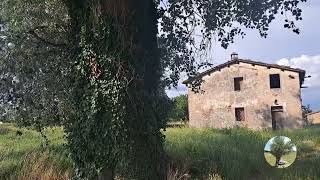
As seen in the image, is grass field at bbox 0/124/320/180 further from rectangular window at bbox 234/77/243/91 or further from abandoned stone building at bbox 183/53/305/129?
rectangular window at bbox 234/77/243/91

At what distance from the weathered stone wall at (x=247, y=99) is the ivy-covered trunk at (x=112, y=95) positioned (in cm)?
3013

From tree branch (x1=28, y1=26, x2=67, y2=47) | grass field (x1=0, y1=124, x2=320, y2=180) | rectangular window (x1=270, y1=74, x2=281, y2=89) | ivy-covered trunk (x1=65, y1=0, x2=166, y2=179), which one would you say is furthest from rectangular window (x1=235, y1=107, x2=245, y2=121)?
ivy-covered trunk (x1=65, y1=0, x2=166, y2=179)

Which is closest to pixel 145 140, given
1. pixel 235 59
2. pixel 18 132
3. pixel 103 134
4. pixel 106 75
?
pixel 103 134

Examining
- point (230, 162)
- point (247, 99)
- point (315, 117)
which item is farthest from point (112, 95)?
point (315, 117)

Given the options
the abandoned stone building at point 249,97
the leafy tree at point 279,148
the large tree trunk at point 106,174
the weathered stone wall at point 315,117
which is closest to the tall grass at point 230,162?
the leafy tree at point 279,148

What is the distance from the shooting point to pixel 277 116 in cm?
3850

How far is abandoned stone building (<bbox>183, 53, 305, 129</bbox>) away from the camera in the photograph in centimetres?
3819

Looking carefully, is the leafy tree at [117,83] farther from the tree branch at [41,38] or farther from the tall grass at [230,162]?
the tall grass at [230,162]

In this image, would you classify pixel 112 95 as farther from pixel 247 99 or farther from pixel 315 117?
pixel 315 117

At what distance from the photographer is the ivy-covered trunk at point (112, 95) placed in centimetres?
798

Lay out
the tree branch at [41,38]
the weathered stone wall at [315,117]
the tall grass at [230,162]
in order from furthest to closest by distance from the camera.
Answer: the weathered stone wall at [315,117] → the tall grass at [230,162] → the tree branch at [41,38]

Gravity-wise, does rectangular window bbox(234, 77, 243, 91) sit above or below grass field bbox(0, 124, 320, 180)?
above

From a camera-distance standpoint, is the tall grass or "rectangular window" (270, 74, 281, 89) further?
"rectangular window" (270, 74, 281, 89)

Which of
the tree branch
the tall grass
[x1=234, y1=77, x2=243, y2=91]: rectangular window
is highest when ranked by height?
[x1=234, y1=77, x2=243, y2=91]: rectangular window
